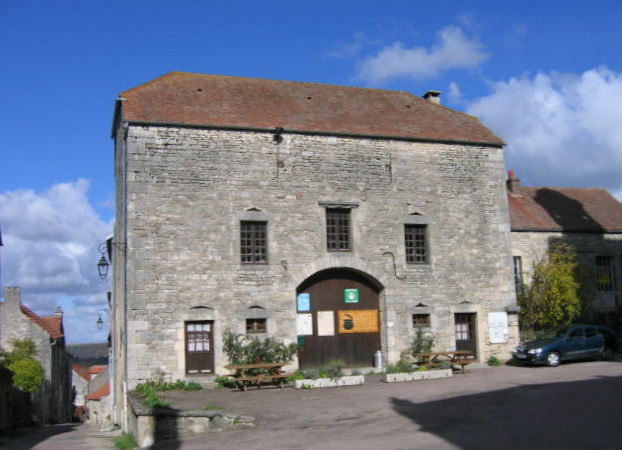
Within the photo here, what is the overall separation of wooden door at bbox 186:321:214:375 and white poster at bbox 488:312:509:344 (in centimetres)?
871

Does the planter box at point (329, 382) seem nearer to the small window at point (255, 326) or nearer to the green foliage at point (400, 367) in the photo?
the green foliage at point (400, 367)

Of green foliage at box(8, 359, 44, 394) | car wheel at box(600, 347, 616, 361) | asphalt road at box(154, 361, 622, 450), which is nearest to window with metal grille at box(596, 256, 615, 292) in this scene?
car wheel at box(600, 347, 616, 361)

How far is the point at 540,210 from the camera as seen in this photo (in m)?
26.2

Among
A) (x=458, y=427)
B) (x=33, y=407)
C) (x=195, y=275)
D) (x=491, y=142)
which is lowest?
(x=33, y=407)

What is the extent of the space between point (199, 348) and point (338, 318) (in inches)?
170

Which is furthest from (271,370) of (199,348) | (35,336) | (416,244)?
(35,336)

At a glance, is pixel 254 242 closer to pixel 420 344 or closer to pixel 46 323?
pixel 420 344

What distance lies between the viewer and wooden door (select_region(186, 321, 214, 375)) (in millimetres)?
16781

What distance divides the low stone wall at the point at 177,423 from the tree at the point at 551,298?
1388 cm

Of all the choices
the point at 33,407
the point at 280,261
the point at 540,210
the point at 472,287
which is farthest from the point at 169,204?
the point at 33,407

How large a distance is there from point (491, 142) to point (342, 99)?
516 cm

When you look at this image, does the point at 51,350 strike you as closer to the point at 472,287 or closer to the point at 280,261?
the point at 280,261

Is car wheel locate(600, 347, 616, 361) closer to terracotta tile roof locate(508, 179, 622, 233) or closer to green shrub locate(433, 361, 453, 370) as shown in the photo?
green shrub locate(433, 361, 453, 370)

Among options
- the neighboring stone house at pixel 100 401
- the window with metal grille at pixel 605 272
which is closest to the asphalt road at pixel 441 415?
the window with metal grille at pixel 605 272
